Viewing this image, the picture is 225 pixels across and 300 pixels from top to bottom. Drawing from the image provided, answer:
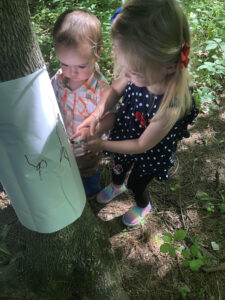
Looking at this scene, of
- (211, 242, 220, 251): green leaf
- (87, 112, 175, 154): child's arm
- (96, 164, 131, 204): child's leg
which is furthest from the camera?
(96, 164, 131, 204): child's leg

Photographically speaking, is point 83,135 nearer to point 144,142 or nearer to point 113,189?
point 144,142

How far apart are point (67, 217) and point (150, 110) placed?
770 millimetres

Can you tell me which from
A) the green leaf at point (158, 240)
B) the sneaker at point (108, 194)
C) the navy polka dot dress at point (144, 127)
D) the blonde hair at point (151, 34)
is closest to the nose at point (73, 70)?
the navy polka dot dress at point (144, 127)

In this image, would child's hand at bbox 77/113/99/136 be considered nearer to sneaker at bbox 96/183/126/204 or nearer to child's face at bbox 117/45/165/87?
child's face at bbox 117/45/165/87

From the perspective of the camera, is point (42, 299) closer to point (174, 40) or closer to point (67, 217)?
point (67, 217)

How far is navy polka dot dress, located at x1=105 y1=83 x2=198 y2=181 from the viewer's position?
1522mm

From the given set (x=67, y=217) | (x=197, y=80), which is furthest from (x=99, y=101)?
(x=197, y=80)

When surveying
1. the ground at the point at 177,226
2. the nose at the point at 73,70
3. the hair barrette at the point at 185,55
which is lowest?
the ground at the point at 177,226

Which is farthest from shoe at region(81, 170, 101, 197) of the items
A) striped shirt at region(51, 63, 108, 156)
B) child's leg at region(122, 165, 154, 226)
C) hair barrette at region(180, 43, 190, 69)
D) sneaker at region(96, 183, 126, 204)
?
hair barrette at region(180, 43, 190, 69)

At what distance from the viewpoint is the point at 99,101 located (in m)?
1.69

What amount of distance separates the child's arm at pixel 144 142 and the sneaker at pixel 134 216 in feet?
2.64

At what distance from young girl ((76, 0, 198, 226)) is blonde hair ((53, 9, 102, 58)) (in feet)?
1.10

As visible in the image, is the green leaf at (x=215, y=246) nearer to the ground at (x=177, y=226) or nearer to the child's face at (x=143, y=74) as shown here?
the ground at (x=177, y=226)

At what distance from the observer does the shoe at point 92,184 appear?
2.25 metres
